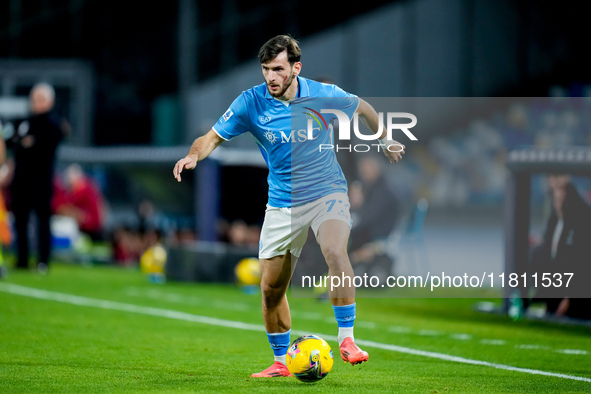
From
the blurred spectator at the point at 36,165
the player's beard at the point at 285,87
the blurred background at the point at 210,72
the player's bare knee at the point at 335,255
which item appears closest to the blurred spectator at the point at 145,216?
the blurred background at the point at 210,72

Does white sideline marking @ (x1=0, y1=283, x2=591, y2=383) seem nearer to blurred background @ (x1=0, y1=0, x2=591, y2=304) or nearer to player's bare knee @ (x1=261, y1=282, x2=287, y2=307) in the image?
player's bare knee @ (x1=261, y1=282, x2=287, y2=307)

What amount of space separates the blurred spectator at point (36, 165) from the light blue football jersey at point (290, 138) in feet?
26.8

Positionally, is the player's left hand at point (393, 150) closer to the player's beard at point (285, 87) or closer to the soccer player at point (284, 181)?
the soccer player at point (284, 181)

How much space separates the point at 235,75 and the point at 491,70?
6.88m

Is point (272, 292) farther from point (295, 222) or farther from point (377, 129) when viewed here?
point (377, 129)

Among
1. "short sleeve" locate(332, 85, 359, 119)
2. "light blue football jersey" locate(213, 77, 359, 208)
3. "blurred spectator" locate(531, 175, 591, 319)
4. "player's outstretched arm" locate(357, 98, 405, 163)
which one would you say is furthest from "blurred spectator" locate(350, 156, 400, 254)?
"light blue football jersey" locate(213, 77, 359, 208)

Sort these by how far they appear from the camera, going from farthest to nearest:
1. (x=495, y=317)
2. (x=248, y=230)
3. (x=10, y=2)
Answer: (x=10, y=2) < (x=248, y=230) < (x=495, y=317)

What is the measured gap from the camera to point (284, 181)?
6445 millimetres

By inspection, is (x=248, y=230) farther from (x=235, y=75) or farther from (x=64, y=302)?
(x=235, y=75)

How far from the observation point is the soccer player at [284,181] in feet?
20.5

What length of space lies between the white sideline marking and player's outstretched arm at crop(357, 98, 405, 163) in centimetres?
168

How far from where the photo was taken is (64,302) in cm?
1091

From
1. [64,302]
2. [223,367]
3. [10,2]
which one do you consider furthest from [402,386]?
[10,2]

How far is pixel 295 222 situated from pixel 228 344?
6.97ft
